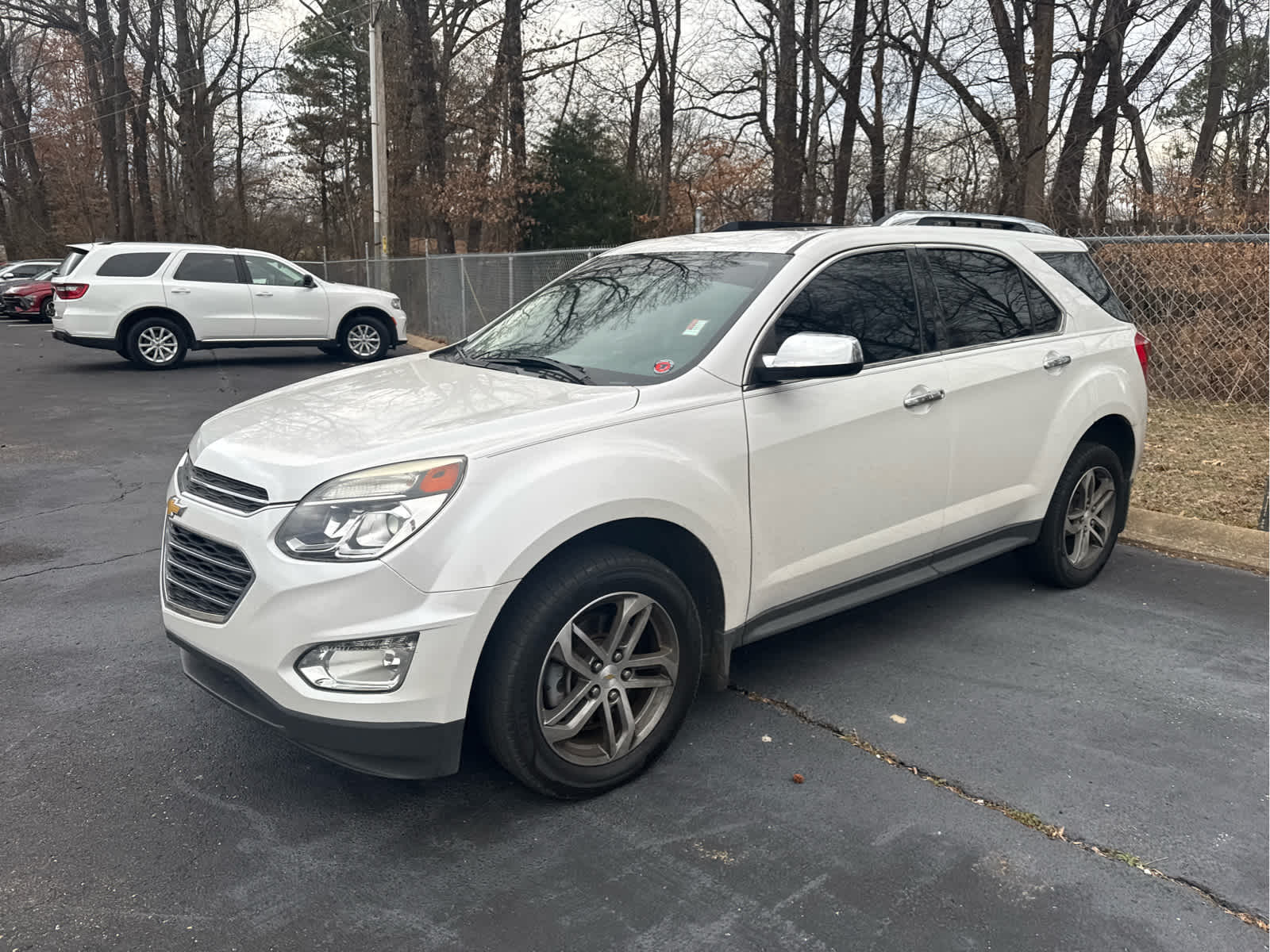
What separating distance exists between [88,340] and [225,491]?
42.4 ft

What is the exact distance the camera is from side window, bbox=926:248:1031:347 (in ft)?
14.3

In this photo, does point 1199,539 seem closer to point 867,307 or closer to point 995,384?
point 995,384

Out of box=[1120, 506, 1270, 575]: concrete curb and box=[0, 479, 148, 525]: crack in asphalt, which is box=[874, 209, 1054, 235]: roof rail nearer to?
box=[1120, 506, 1270, 575]: concrete curb

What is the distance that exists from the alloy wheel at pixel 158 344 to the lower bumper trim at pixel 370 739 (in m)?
13.1

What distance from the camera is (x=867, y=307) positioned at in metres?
4.06

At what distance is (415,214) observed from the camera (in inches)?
1221

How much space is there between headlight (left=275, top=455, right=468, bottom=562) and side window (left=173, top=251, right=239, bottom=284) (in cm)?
1331

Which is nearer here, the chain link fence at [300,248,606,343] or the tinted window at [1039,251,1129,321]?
the tinted window at [1039,251,1129,321]

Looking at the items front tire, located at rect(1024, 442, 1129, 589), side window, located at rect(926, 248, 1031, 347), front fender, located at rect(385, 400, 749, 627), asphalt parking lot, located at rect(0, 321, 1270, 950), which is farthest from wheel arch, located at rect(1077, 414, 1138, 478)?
front fender, located at rect(385, 400, 749, 627)

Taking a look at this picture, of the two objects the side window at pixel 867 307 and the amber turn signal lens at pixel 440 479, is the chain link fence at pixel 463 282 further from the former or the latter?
the amber turn signal lens at pixel 440 479

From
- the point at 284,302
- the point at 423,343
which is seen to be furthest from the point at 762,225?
the point at 423,343

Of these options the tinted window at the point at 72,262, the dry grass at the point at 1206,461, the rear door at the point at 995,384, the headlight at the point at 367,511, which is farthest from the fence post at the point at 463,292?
the headlight at the point at 367,511

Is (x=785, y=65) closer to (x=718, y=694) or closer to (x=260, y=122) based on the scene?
(x=718, y=694)

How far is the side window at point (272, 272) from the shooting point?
15164 millimetres
